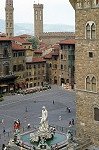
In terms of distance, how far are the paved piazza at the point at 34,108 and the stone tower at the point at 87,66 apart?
11049mm

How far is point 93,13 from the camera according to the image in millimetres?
37688

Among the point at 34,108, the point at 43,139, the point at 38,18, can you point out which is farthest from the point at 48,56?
the point at 38,18

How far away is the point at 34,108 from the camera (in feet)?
216

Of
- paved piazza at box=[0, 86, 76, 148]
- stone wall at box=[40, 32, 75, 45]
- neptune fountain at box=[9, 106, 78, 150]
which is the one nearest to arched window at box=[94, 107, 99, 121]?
neptune fountain at box=[9, 106, 78, 150]

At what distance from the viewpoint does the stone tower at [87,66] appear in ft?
124

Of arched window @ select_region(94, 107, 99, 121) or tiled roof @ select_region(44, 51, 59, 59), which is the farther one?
Answer: tiled roof @ select_region(44, 51, 59, 59)

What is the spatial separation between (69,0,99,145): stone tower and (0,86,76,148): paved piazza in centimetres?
1105

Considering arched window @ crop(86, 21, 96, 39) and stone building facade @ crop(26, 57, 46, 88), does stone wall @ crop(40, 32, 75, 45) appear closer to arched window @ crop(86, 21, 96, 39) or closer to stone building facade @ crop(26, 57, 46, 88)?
stone building facade @ crop(26, 57, 46, 88)

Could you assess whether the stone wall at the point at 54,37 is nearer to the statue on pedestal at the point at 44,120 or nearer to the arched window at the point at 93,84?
the statue on pedestal at the point at 44,120

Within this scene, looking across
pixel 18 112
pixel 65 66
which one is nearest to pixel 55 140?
pixel 18 112

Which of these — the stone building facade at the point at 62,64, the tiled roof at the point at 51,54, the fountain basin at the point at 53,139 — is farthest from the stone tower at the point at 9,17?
the fountain basin at the point at 53,139

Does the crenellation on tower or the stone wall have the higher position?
the crenellation on tower

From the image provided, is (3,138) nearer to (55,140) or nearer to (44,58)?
(55,140)

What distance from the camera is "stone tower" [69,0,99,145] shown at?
37.9 m
